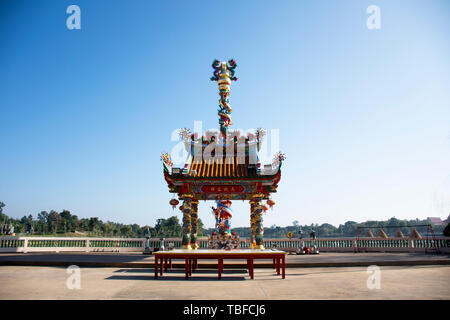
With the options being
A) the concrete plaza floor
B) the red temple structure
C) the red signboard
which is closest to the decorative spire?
the red temple structure

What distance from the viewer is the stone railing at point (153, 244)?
2323cm

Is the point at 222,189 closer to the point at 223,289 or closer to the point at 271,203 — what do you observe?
the point at 271,203

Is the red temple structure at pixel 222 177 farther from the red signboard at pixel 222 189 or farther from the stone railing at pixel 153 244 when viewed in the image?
the stone railing at pixel 153 244

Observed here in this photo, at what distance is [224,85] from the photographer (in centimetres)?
1862

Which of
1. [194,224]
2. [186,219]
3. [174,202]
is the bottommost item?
[194,224]

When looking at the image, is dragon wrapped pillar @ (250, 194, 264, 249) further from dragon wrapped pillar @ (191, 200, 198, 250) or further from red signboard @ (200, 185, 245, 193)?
dragon wrapped pillar @ (191, 200, 198, 250)

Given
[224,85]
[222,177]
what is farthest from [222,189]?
[224,85]

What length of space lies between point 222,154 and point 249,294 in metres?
10.5

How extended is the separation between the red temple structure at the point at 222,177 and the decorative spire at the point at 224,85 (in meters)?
0.22

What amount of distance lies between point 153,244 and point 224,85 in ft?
49.7

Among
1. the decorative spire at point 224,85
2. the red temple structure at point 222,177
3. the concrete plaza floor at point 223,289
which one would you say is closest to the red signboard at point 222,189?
the red temple structure at point 222,177
